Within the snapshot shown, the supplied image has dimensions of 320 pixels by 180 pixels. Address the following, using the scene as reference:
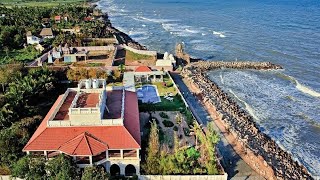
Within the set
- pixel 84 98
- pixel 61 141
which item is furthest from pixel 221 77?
pixel 61 141

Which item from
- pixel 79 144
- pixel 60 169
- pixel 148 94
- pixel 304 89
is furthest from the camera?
pixel 304 89

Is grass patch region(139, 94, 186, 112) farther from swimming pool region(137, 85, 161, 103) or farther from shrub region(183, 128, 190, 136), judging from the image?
shrub region(183, 128, 190, 136)

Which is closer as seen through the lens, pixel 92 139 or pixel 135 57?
pixel 92 139

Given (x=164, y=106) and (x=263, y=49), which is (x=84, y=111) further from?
(x=263, y=49)

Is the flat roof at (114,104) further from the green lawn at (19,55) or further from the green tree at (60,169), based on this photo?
the green lawn at (19,55)

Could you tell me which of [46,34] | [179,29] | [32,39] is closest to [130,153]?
[32,39]

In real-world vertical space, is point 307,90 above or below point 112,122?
below

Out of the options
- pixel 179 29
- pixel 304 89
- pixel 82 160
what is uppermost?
pixel 82 160
